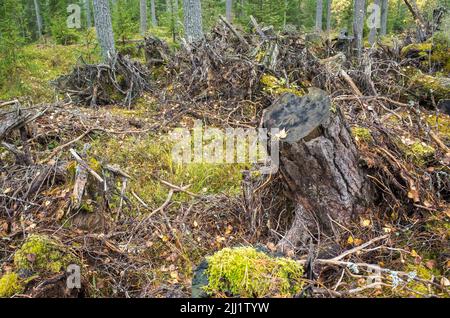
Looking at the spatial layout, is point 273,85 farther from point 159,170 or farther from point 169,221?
point 169,221

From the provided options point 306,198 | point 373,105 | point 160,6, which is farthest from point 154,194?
point 160,6

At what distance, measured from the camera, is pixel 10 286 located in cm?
249

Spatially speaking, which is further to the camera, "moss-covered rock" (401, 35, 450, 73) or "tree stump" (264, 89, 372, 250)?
"moss-covered rock" (401, 35, 450, 73)

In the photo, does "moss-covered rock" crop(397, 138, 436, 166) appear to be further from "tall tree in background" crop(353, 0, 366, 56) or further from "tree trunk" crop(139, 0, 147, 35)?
"tree trunk" crop(139, 0, 147, 35)

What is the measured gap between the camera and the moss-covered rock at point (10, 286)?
96.8 inches

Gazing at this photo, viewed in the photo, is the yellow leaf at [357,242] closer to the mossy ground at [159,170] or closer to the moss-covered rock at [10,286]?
the mossy ground at [159,170]

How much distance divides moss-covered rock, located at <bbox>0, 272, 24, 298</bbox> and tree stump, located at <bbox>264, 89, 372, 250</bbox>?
6.26 feet

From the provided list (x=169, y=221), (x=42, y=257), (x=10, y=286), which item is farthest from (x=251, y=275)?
(x=169, y=221)

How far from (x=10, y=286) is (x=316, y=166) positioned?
7.61 feet

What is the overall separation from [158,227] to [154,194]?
77 cm

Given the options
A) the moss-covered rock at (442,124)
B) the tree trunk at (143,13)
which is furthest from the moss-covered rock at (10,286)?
the tree trunk at (143,13)

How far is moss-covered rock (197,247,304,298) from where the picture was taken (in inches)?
Answer: 87.6

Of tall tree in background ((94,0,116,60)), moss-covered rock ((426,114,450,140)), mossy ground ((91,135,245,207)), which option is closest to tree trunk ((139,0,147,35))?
tall tree in background ((94,0,116,60))

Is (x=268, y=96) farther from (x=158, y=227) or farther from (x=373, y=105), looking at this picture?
(x=158, y=227)
